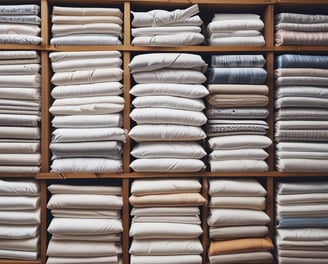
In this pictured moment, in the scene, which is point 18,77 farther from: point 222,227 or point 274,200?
point 274,200

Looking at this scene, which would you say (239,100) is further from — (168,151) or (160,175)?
(160,175)

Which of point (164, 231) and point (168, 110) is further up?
point (168, 110)

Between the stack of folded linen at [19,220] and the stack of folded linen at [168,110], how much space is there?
527 millimetres

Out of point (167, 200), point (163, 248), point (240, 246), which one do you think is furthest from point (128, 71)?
point (240, 246)

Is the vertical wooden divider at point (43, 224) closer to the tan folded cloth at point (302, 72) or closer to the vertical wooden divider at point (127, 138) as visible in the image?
the vertical wooden divider at point (127, 138)

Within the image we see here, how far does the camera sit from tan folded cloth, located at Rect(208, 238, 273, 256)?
1409 mm

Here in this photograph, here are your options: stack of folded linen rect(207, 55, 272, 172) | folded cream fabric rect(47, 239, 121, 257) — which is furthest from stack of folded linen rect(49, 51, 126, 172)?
stack of folded linen rect(207, 55, 272, 172)

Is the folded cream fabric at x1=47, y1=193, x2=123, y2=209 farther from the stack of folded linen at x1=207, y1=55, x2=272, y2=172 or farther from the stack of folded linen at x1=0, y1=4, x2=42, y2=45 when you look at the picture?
the stack of folded linen at x1=0, y1=4, x2=42, y2=45

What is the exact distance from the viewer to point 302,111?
142 centimetres

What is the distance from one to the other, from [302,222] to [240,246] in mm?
329

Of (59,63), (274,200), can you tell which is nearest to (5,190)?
(59,63)

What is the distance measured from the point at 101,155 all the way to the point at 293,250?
1047mm

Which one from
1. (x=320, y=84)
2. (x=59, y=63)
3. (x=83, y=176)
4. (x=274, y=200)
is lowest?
(x=274, y=200)

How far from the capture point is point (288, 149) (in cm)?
143
